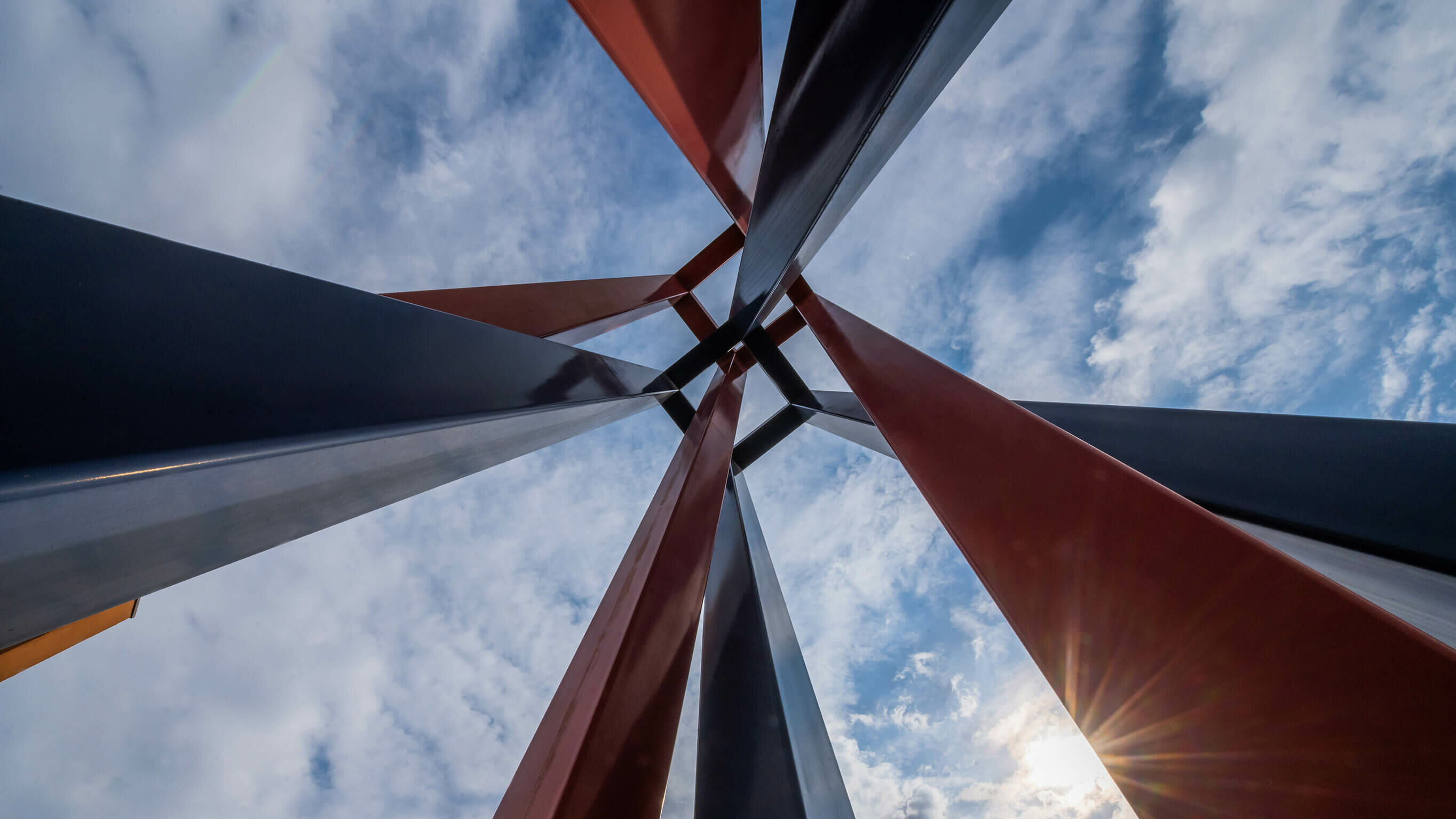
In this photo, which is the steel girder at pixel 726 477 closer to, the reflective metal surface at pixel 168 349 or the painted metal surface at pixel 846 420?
the reflective metal surface at pixel 168 349

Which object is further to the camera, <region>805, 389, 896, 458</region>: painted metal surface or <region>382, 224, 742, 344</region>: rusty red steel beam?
<region>805, 389, 896, 458</region>: painted metal surface

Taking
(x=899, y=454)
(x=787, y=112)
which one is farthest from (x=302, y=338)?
(x=899, y=454)

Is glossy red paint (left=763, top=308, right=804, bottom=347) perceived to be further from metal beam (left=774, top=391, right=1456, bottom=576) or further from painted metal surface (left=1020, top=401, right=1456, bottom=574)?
painted metal surface (left=1020, top=401, right=1456, bottom=574)

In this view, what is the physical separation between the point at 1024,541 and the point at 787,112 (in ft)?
12.2

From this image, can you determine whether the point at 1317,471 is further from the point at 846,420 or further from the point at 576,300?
the point at 576,300

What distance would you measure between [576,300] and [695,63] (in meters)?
3.46

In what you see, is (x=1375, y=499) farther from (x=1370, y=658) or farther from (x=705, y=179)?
(x=705, y=179)

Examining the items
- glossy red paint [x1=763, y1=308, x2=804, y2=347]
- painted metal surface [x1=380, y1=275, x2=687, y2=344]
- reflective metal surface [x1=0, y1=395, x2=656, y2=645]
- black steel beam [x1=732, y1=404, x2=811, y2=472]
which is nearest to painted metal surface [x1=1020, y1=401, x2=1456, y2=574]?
glossy red paint [x1=763, y1=308, x2=804, y2=347]

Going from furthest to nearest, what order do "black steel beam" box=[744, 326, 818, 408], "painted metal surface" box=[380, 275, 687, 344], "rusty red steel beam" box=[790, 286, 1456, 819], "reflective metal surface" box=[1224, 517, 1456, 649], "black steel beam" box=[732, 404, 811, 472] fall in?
"black steel beam" box=[732, 404, 811, 472], "black steel beam" box=[744, 326, 818, 408], "painted metal surface" box=[380, 275, 687, 344], "reflective metal surface" box=[1224, 517, 1456, 649], "rusty red steel beam" box=[790, 286, 1456, 819]

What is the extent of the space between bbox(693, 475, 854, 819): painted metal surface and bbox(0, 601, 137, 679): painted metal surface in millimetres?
5402

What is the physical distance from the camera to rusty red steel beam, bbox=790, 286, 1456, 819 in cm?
171

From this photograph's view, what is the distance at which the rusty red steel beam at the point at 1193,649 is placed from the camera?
171 cm

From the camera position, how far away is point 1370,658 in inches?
71.0

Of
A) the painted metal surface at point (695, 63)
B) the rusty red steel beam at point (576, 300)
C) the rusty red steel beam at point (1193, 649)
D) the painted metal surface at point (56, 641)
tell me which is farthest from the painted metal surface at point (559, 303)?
the rusty red steel beam at point (1193, 649)
